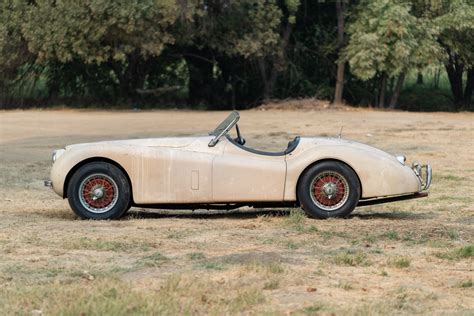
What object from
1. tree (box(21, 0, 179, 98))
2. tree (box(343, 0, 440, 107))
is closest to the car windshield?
tree (box(21, 0, 179, 98))

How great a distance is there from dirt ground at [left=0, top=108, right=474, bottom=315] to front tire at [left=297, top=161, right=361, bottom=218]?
152 mm

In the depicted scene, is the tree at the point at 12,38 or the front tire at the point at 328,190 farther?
the tree at the point at 12,38

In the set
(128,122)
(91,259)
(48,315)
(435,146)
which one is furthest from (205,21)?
(48,315)

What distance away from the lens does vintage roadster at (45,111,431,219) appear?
10641 millimetres

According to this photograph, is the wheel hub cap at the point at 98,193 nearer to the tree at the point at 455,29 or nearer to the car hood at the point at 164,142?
the car hood at the point at 164,142

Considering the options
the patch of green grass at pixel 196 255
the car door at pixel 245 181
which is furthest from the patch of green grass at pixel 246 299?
the car door at pixel 245 181

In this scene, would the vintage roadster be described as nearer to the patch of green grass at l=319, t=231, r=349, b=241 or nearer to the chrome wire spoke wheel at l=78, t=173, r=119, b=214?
the chrome wire spoke wheel at l=78, t=173, r=119, b=214

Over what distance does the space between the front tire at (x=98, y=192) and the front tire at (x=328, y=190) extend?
1.93 m

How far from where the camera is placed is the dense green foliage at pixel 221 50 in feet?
99.9

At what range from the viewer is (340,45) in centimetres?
3400

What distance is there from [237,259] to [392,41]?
948 inches

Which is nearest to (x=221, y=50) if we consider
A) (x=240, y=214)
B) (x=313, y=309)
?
(x=240, y=214)

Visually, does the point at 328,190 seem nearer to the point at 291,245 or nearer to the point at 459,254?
the point at 291,245

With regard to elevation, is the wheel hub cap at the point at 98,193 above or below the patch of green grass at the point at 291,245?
above
